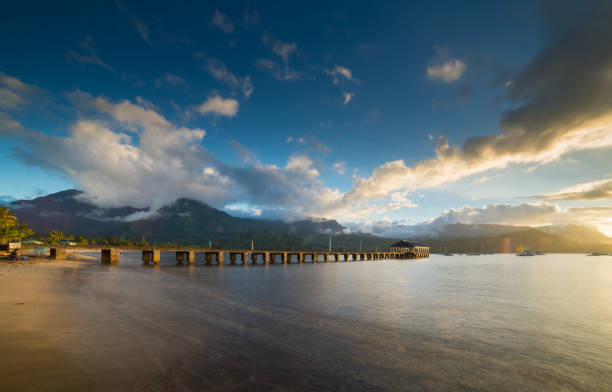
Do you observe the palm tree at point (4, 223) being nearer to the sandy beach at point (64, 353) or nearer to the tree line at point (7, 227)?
the tree line at point (7, 227)

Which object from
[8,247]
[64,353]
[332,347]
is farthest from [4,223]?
[332,347]

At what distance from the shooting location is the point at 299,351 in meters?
15.3

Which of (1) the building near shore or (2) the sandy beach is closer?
(2) the sandy beach

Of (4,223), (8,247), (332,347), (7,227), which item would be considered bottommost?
(8,247)

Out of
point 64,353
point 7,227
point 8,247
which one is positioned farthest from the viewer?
point 7,227

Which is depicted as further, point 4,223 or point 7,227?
point 7,227

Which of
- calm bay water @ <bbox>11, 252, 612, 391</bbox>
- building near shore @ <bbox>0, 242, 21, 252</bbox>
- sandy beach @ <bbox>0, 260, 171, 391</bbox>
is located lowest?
building near shore @ <bbox>0, 242, 21, 252</bbox>

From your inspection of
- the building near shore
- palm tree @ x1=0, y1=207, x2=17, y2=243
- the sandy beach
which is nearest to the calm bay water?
the sandy beach

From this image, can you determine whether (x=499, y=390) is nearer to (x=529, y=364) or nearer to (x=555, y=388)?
(x=555, y=388)

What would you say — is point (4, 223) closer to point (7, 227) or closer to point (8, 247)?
point (7, 227)

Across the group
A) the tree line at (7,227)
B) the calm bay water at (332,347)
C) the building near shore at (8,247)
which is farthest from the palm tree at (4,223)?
the calm bay water at (332,347)

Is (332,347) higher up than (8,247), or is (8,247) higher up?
(332,347)

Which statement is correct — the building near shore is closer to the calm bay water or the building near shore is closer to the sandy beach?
the calm bay water

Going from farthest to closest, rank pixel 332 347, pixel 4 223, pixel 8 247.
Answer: pixel 4 223
pixel 8 247
pixel 332 347
